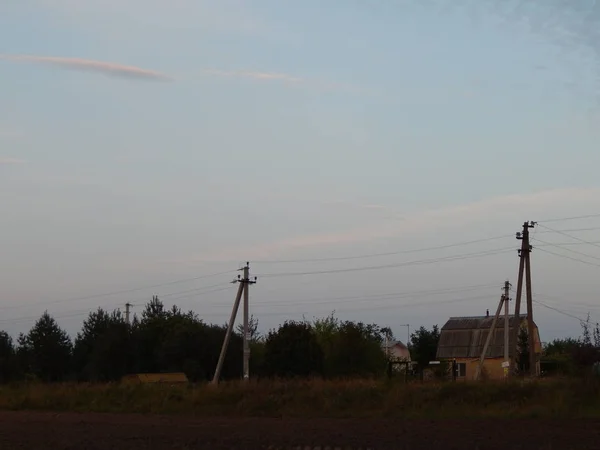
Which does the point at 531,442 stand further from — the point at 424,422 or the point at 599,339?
the point at 599,339

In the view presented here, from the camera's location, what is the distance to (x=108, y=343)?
6912 cm

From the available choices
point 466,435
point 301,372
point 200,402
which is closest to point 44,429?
point 200,402

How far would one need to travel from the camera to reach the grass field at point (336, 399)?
3175 cm

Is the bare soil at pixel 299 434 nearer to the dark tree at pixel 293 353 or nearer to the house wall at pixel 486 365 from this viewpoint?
the dark tree at pixel 293 353

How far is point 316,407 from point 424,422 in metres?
7.10

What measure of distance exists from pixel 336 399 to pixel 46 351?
4422cm

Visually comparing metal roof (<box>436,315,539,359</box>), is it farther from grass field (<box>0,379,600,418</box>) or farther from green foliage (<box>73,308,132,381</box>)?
grass field (<box>0,379,600,418</box>)

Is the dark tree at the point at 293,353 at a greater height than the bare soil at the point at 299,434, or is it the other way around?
the dark tree at the point at 293,353

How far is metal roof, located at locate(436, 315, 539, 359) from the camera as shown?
81062 mm

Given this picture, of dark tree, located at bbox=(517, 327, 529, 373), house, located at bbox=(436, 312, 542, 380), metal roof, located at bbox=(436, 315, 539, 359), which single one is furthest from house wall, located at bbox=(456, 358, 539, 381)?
dark tree, located at bbox=(517, 327, 529, 373)

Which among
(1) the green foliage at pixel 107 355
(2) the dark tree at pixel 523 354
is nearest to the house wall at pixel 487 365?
(2) the dark tree at pixel 523 354

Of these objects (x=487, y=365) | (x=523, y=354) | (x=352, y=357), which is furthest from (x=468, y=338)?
(x=352, y=357)

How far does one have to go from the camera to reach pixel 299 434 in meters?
25.2

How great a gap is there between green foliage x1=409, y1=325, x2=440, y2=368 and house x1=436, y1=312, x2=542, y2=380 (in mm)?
2011
